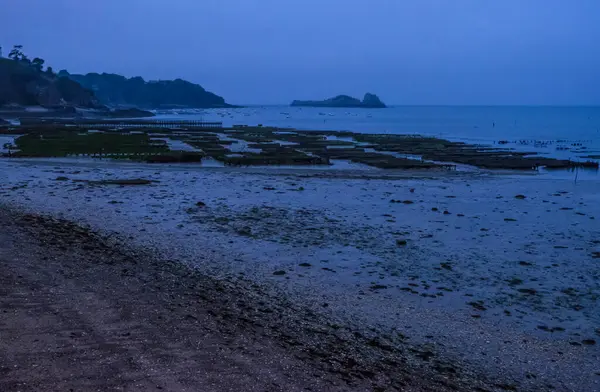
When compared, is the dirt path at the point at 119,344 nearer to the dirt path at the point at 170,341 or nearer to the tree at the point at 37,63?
the dirt path at the point at 170,341

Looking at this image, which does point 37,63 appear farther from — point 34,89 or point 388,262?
point 388,262

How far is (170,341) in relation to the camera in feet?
28.6

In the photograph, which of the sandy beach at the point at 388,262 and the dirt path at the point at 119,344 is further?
the sandy beach at the point at 388,262

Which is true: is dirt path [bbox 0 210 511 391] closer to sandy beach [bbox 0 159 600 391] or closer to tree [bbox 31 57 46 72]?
sandy beach [bbox 0 159 600 391]

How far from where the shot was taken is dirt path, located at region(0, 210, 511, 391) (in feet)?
24.3

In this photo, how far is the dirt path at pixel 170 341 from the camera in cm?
741

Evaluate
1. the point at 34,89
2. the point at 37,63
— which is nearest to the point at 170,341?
the point at 34,89

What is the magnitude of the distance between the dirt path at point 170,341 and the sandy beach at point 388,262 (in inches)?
3.2

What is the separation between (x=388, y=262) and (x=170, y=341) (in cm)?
892

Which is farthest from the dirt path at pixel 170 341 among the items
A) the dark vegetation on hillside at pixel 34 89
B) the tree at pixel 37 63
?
the tree at pixel 37 63

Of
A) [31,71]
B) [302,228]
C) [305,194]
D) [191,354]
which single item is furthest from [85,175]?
[31,71]

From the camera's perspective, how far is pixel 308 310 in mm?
11773

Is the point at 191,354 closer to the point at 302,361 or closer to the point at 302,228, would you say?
the point at 302,361

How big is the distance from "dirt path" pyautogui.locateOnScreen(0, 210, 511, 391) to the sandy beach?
8 cm
